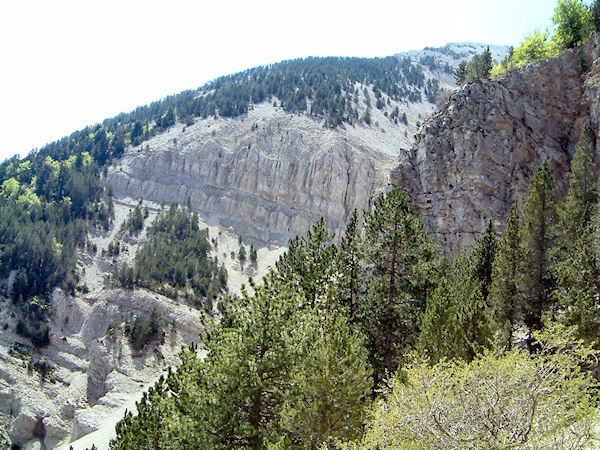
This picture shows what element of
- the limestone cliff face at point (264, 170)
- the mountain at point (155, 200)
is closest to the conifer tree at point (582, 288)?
the mountain at point (155, 200)

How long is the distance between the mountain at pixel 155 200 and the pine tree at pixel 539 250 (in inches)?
803

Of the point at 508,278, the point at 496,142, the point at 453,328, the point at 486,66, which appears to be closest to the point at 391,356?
the point at 453,328

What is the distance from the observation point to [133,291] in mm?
61969

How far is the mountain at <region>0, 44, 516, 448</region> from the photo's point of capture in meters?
52.2

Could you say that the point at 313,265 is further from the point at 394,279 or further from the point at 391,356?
the point at 391,356

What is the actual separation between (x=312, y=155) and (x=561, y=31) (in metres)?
45.4

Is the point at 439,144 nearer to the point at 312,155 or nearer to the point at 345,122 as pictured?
the point at 312,155

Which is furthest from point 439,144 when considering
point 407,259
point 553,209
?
point 407,259

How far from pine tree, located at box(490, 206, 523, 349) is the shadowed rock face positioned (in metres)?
16.2

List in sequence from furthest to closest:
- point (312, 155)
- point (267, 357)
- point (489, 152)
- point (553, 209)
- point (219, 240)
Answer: point (312, 155) < point (219, 240) < point (489, 152) < point (553, 209) < point (267, 357)

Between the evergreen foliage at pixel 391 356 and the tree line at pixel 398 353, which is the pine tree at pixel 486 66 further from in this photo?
the evergreen foliage at pixel 391 356

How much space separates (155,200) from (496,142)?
63.3 metres

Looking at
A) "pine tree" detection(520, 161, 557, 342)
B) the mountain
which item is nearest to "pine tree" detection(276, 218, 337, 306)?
"pine tree" detection(520, 161, 557, 342)

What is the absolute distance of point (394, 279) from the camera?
70.7 ft
